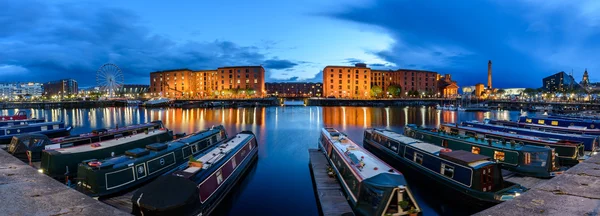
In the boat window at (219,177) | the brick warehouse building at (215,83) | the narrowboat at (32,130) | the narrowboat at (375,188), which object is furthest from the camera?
the brick warehouse building at (215,83)

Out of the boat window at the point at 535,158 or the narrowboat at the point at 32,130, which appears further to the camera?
the narrowboat at the point at 32,130

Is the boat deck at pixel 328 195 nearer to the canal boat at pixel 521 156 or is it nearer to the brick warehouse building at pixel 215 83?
the canal boat at pixel 521 156

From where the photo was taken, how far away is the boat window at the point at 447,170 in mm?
19328

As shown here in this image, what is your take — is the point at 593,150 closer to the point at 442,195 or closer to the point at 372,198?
the point at 442,195

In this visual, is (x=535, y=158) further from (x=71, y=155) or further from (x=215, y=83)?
(x=215, y=83)

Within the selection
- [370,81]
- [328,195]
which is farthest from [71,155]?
[370,81]

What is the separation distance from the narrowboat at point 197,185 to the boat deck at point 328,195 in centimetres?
597

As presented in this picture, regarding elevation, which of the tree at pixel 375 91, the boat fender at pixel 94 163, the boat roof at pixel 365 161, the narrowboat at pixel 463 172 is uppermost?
the tree at pixel 375 91

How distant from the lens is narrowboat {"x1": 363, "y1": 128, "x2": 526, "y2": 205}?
1722 centimetres

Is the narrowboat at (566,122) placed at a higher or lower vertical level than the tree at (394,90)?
lower

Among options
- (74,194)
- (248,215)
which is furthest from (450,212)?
(74,194)

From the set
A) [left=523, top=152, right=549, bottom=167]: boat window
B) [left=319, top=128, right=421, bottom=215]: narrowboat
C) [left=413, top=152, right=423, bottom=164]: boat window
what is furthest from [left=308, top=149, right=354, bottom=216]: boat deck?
[left=523, top=152, right=549, bottom=167]: boat window

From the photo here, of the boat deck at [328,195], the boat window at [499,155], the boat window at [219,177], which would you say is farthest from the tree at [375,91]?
the boat window at [219,177]

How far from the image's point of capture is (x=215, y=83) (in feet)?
612
